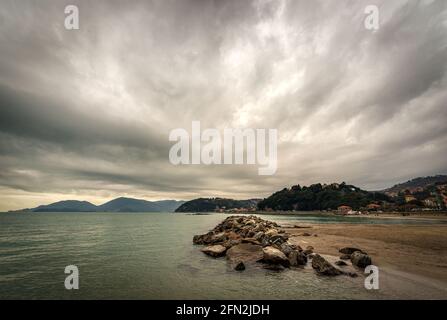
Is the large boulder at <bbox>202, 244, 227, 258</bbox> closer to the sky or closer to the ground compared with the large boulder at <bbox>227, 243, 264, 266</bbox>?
closer to the ground

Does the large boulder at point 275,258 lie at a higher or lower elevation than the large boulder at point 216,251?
higher

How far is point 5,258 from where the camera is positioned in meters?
22.2

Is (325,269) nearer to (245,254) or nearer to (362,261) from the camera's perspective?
(362,261)

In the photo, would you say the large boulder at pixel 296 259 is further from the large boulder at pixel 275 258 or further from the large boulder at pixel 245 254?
the large boulder at pixel 245 254

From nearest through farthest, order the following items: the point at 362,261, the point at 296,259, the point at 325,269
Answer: the point at 325,269 < the point at 362,261 < the point at 296,259

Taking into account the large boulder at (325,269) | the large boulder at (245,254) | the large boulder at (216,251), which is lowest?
the large boulder at (216,251)

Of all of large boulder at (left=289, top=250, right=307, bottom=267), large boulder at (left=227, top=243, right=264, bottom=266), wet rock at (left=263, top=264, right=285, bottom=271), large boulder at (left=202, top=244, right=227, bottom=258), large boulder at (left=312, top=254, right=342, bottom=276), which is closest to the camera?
large boulder at (left=312, top=254, right=342, bottom=276)

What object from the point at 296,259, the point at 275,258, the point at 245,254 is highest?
the point at 275,258

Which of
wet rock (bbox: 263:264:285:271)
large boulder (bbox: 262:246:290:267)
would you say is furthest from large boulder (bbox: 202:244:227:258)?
wet rock (bbox: 263:264:285:271)

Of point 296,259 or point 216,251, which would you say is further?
point 216,251

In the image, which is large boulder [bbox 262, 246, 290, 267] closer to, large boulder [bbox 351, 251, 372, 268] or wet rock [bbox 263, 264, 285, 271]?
wet rock [bbox 263, 264, 285, 271]

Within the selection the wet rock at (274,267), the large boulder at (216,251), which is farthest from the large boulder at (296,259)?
the large boulder at (216,251)

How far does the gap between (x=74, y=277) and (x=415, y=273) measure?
72.3 ft

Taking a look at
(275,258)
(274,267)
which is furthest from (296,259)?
(274,267)
